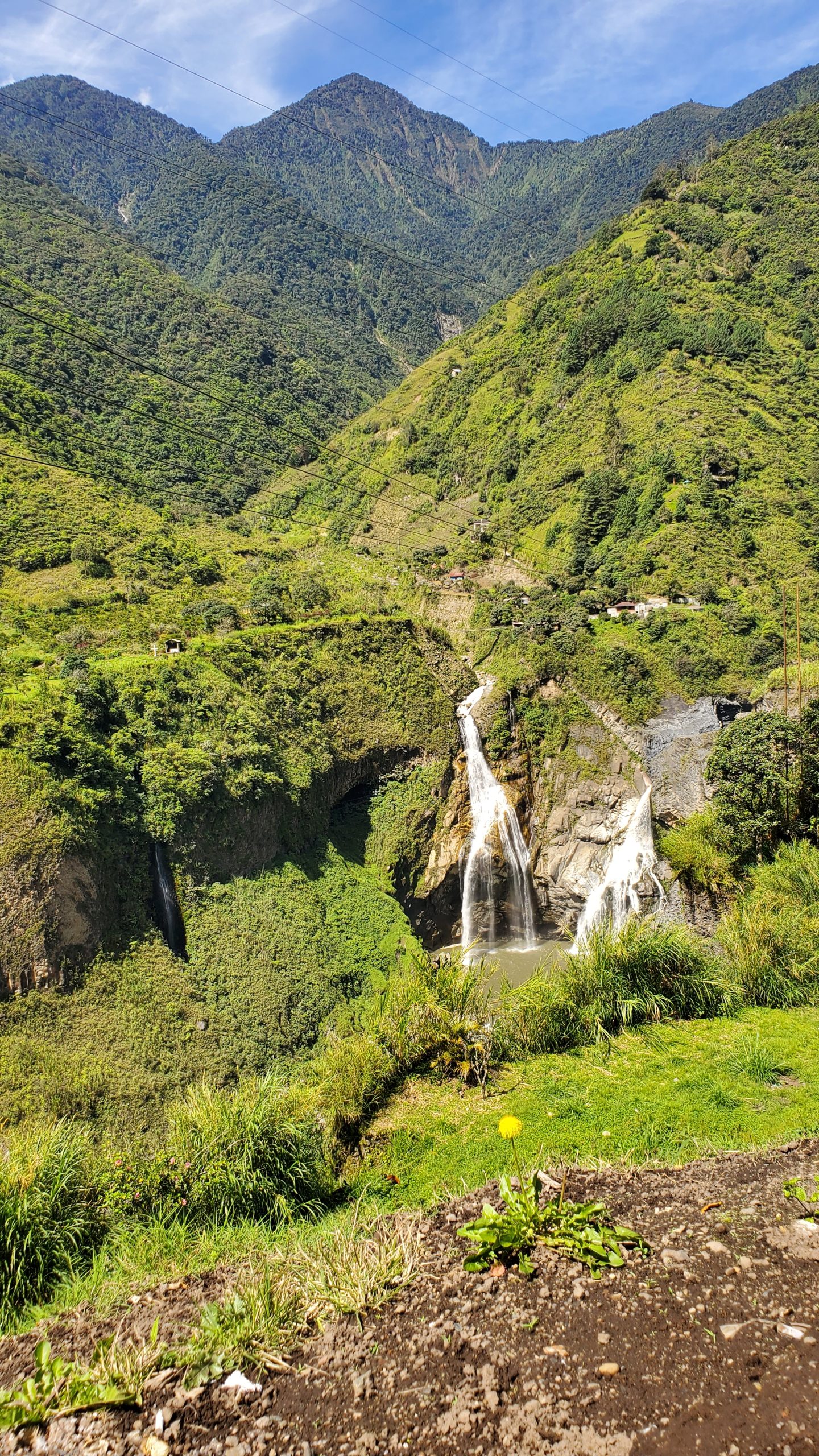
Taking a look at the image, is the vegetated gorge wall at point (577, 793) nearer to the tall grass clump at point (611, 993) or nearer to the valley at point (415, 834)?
the valley at point (415, 834)

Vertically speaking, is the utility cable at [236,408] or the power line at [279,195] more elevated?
the power line at [279,195]

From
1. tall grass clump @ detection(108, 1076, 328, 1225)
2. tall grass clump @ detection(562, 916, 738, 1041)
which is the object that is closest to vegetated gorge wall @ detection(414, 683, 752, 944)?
tall grass clump @ detection(562, 916, 738, 1041)

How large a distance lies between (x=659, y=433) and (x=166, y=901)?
4263 centimetres

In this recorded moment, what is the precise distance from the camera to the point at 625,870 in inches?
1022

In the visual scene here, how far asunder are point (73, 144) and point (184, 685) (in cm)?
20355

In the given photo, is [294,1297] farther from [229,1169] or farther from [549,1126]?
[549,1126]

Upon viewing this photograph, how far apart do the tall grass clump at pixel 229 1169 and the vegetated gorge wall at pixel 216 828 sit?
7.81 metres

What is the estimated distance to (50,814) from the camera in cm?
1619

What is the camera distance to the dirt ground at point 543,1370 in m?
3.83

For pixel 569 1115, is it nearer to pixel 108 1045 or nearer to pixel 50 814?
pixel 108 1045

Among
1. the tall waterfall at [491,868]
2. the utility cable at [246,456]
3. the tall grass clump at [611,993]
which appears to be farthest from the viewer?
the utility cable at [246,456]

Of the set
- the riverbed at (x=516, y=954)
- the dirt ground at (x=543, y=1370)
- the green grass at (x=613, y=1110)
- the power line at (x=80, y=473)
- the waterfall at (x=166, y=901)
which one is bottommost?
the riverbed at (x=516, y=954)

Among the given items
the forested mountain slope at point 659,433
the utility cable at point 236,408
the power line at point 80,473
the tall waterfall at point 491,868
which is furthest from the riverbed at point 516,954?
the utility cable at point 236,408

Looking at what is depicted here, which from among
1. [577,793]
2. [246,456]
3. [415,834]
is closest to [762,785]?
[577,793]
